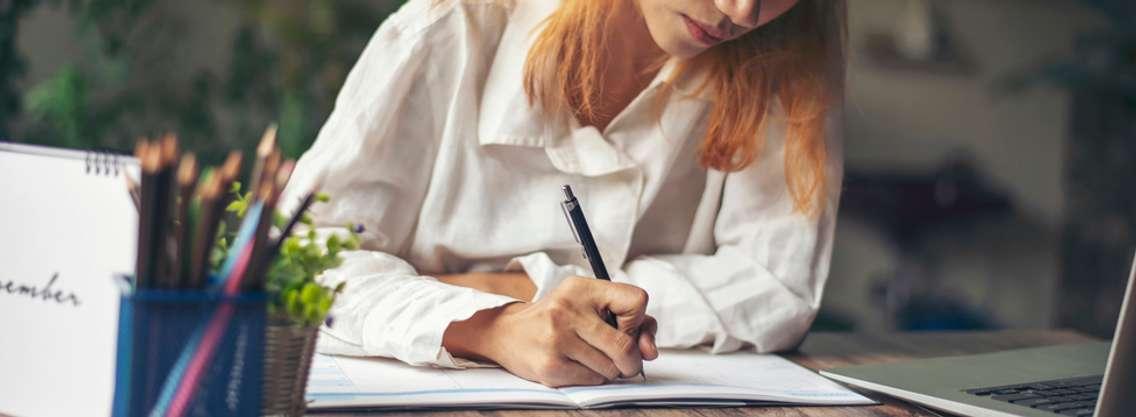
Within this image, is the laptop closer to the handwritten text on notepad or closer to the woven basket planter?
the woven basket planter

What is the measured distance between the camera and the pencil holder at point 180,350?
640mm

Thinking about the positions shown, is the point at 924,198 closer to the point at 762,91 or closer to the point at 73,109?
the point at 73,109

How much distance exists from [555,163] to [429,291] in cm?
26

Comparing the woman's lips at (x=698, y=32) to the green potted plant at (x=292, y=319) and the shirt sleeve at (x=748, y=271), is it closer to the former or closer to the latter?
the shirt sleeve at (x=748, y=271)

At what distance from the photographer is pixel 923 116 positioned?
4.82 metres

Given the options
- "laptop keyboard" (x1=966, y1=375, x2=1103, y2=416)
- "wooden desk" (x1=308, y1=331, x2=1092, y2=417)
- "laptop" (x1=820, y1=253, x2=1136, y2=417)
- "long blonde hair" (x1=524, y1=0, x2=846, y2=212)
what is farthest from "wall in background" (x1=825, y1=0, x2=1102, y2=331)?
A: "laptop keyboard" (x1=966, y1=375, x2=1103, y2=416)

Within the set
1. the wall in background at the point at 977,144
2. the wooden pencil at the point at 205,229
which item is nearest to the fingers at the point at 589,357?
the wooden pencil at the point at 205,229

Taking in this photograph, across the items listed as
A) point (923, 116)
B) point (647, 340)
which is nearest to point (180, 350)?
point (647, 340)

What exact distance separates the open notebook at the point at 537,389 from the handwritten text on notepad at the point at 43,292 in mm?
194

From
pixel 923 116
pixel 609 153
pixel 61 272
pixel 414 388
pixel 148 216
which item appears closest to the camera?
pixel 148 216

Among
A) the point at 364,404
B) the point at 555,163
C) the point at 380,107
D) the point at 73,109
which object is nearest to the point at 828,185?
the point at 555,163

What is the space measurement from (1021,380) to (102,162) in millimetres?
760

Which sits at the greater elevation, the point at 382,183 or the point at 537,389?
the point at 382,183

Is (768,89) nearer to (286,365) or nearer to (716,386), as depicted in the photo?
(716,386)
